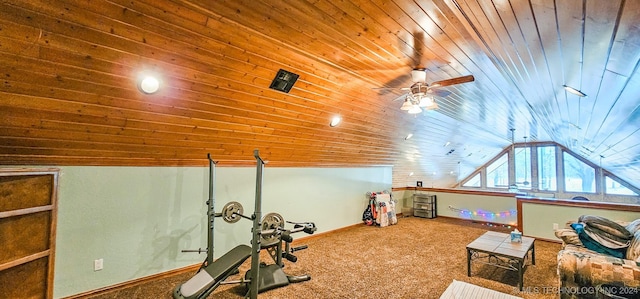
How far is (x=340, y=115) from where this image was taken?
3801 mm

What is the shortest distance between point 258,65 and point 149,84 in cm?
89

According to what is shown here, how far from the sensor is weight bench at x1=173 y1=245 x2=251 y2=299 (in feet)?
7.74

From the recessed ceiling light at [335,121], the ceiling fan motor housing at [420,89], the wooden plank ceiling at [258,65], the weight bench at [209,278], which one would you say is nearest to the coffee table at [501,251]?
the wooden plank ceiling at [258,65]

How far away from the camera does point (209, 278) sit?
2.49 metres

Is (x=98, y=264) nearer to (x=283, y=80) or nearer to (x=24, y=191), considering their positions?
(x=24, y=191)

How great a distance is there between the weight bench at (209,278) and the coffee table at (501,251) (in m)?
2.60

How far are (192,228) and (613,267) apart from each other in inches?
164

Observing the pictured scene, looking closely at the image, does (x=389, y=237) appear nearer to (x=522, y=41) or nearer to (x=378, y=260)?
(x=378, y=260)

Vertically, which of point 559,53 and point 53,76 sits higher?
point 559,53

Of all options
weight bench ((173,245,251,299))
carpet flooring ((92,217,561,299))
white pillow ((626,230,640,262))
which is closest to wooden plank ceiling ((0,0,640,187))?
white pillow ((626,230,640,262))

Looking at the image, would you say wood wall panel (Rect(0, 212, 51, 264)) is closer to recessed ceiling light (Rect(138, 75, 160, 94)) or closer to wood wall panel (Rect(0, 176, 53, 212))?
wood wall panel (Rect(0, 176, 53, 212))

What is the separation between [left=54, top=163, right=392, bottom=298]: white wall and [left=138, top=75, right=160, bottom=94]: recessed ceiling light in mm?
1283

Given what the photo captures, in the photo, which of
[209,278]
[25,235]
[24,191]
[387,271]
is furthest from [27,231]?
[387,271]

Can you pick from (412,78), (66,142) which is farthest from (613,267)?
(66,142)
